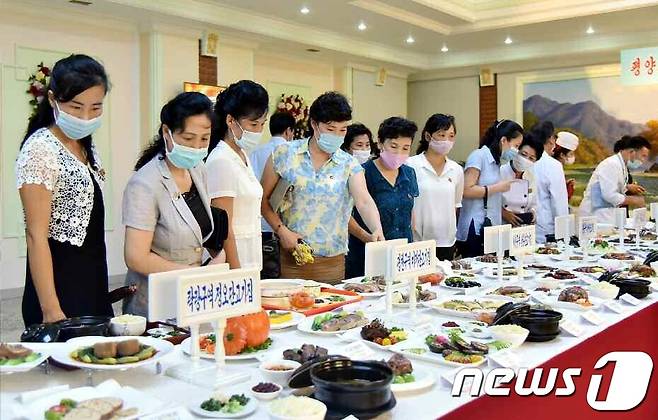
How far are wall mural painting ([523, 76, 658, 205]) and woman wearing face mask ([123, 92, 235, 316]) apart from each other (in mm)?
7566

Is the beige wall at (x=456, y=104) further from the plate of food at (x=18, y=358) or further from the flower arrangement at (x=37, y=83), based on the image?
the plate of food at (x=18, y=358)

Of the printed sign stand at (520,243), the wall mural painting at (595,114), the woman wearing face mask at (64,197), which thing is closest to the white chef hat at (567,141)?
the printed sign stand at (520,243)

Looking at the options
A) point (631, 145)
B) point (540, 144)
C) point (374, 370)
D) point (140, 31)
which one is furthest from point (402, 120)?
point (140, 31)

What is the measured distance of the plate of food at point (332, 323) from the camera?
5.72 feet

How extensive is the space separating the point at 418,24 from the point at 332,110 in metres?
5.02

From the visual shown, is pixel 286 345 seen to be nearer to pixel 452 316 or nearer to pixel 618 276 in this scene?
pixel 452 316

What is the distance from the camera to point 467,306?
80.2 inches

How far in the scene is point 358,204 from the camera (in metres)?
2.92

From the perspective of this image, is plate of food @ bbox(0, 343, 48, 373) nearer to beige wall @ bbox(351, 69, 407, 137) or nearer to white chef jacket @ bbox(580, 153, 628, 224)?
white chef jacket @ bbox(580, 153, 628, 224)

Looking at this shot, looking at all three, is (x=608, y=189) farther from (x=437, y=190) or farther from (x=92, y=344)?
(x=92, y=344)

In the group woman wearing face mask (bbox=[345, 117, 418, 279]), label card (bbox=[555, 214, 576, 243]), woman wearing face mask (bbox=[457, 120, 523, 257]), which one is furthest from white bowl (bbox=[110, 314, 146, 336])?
woman wearing face mask (bbox=[457, 120, 523, 257])

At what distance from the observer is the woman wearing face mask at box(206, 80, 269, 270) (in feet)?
7.77

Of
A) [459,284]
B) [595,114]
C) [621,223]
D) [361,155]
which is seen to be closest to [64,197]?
[459,284]

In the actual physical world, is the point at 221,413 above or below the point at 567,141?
below
